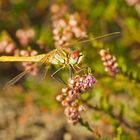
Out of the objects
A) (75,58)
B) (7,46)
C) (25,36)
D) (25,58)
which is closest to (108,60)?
(75,58)

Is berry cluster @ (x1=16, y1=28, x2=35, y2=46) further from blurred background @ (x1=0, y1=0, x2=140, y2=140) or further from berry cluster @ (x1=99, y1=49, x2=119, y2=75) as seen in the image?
berry cluster @ (x1=99, y1=49, x2=119, y2=75)

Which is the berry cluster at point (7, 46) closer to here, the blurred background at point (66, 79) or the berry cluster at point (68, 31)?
the blurred background at point (66, 79)

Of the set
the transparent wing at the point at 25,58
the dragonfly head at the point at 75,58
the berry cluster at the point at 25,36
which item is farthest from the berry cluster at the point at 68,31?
the berry cluster at the point at 25,36

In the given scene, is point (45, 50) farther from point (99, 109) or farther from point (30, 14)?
point (30, 14)

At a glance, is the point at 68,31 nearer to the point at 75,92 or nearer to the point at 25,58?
the point at 25,58

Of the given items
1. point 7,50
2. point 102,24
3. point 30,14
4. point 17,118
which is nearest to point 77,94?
point 7,50

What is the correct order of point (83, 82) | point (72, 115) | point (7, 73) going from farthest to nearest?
point (7, 73)
point (72, 115)
point (83, 82)
